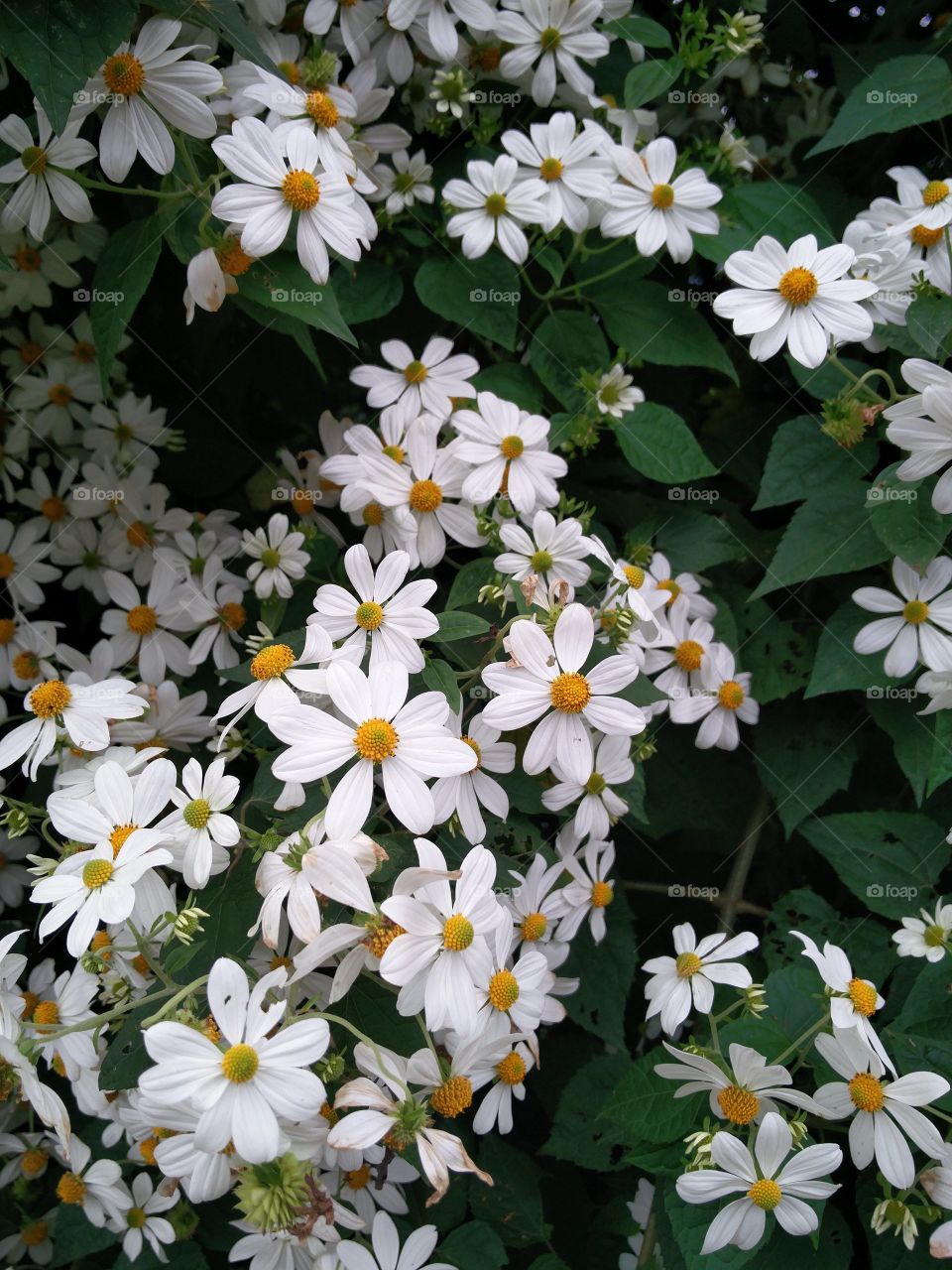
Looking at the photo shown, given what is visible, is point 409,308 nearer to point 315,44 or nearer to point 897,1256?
point 315,44

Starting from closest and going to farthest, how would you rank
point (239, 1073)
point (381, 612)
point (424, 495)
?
point (239, 1073) < point (381, 612) < point (424, 495)

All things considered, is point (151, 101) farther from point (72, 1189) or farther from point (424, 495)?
point (72, 1189)

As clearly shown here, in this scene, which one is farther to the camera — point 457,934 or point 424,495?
point 424,495

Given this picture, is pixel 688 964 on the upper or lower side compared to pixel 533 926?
lower

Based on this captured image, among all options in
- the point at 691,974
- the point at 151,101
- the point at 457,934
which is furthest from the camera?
the point at 691,974

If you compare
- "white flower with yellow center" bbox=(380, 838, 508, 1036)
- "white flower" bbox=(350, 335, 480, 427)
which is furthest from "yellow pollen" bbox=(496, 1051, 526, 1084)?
"white flower" bbox=(350, 335, 480, 427)

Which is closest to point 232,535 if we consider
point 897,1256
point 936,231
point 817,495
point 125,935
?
point 125,935

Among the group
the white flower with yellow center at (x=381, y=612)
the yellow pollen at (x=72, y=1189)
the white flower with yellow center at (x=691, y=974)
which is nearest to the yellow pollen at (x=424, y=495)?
the white flower with yellow center at (x=381, y=612)

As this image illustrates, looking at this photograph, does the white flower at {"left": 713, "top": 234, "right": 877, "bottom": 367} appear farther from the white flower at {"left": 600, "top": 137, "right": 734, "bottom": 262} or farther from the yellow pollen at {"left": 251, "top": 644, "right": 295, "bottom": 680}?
the yellow pollen at {"left": 251, "top": 644, "right": 295, "bottom": 680}

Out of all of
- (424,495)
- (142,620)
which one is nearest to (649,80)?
(424,495)
